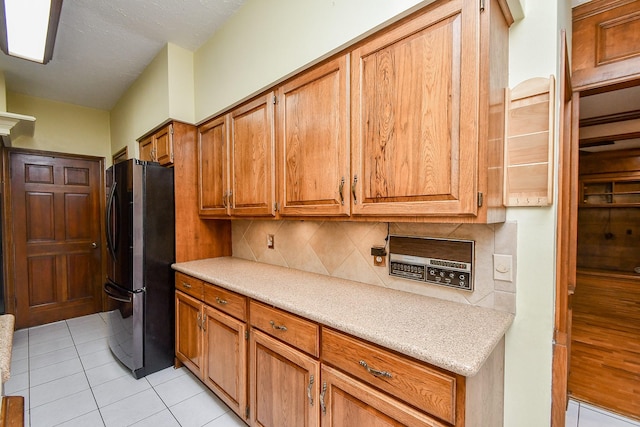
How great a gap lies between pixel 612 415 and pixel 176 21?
4.16 metres

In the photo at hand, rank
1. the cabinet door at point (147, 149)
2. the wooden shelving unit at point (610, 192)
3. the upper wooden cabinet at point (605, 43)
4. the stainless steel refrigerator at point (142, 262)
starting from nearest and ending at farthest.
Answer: the upper wooden cabinet at point (605, 43) → the stainless steel refrigerator at point (142, 262) → the cabinet door at point (147, 149) → the wooden shelving unit at point (610, 192)

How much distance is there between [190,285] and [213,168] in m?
0.96

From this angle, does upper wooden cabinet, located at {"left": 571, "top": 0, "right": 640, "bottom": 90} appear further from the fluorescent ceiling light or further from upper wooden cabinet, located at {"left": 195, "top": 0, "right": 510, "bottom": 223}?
the fluorescent ceiling light

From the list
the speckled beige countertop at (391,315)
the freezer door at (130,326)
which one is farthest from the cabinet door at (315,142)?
the freezer door at (130,326)

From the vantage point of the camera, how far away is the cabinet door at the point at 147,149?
272 cm

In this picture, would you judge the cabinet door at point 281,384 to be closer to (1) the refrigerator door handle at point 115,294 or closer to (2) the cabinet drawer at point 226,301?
(2) the cabinet drawer at point 226,301

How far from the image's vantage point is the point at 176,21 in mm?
2107

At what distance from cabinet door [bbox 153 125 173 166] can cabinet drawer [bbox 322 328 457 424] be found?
2081 mm

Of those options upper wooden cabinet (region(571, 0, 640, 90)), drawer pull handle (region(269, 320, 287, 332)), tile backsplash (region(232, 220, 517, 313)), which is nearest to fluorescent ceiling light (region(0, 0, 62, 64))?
tile backsplash (region(232, 220, 517, 313))

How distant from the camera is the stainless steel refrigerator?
2184 millimetres

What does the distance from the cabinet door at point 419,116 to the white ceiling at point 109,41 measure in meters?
1.40

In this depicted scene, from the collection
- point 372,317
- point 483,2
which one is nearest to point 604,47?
point 483,2

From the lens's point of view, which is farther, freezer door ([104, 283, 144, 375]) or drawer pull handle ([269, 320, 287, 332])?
freezer door ([104, 283, 144, 375])

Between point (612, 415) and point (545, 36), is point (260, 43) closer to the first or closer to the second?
point (545, 36)
